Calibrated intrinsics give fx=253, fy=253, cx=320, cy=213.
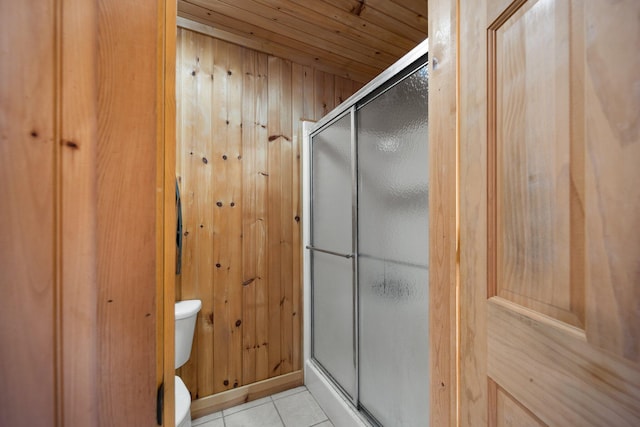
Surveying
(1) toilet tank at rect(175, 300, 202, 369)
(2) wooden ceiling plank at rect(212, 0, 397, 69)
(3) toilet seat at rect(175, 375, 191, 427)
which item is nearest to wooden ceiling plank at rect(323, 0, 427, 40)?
(2) wooden ceiling plank at rect(212, 0, 397, 69)

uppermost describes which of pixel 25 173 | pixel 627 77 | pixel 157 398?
pixel 627 77

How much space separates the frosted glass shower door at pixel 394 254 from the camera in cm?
101

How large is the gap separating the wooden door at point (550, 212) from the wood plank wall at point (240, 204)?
1.42m

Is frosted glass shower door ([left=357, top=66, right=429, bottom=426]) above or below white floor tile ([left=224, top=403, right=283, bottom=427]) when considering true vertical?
above

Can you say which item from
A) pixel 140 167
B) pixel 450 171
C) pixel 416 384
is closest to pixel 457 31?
Result: pixel 450 171

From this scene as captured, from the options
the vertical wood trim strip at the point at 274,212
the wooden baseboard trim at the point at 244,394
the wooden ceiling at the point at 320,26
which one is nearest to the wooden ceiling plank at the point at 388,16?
the wooden ceiling at the point at 320,26

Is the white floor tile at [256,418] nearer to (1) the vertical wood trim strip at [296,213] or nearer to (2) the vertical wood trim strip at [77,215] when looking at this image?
(1) the vertical wood trim strip at [296,213]

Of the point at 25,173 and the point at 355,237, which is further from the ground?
the point at 25,173

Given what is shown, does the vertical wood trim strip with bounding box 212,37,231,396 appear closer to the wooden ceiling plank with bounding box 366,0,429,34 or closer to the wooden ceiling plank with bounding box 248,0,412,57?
the wooden ceiling plank with bounding box 248,0,412,57

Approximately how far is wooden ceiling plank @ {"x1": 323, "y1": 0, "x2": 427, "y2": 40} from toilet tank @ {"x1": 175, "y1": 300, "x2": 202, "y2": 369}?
1919 mm

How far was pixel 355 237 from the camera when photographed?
1.43 meters

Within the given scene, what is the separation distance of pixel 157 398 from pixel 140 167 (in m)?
0.42

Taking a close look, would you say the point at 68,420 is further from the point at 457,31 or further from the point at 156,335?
the point at 457,31

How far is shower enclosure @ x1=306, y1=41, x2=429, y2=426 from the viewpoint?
1.03 m
